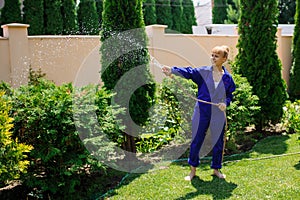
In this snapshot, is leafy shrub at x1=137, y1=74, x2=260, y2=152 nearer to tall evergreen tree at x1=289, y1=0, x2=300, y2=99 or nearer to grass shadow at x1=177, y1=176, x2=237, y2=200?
grass shadow at x1=177, y1=176, x2=237, y2=200

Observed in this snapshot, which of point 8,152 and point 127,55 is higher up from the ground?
point 127,55

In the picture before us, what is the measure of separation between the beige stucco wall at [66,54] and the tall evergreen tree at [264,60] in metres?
2.06

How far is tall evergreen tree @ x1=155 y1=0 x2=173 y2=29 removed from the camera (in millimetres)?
16656

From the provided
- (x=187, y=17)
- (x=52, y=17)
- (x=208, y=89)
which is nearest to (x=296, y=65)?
(x=208, y=89)

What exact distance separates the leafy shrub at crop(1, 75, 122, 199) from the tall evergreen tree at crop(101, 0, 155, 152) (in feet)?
3.74

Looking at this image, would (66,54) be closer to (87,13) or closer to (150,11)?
(87,13)

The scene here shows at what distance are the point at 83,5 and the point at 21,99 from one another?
9.80m

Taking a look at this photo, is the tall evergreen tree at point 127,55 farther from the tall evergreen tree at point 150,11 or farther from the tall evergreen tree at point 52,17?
the tall evergreen tree at point 150,11

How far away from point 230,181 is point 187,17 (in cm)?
1435

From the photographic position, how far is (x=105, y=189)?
4.64 metres

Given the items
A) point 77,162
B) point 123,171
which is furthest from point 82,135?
point 123,171

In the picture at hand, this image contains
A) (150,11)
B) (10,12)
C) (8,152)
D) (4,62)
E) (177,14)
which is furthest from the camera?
(177,14)

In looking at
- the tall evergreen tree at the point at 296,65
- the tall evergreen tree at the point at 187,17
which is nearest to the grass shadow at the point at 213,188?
the tall evergreen tree at the point at 296,65

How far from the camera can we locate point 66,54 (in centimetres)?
789
